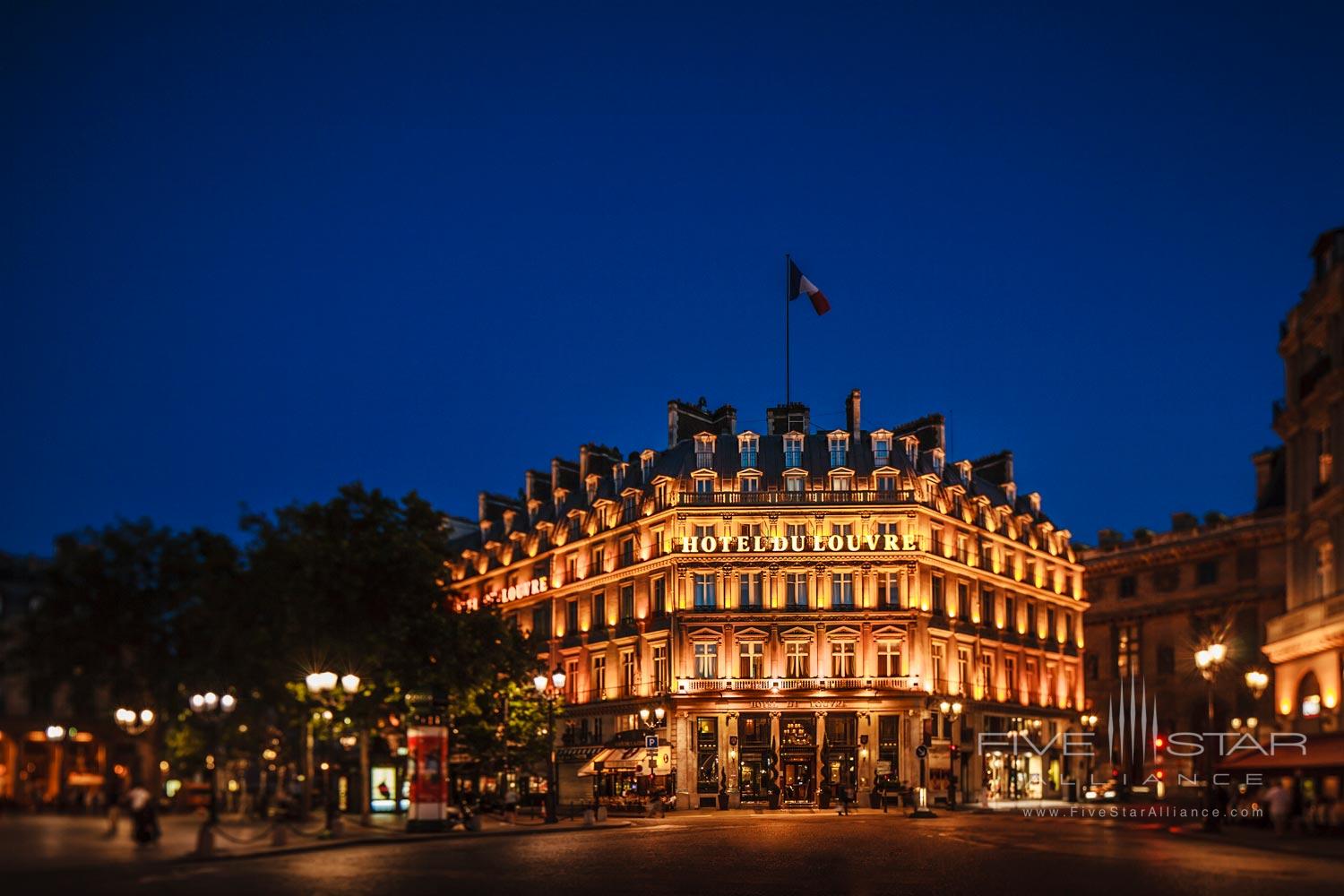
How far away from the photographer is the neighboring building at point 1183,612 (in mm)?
84312

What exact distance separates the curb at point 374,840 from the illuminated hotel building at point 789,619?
22027 mm

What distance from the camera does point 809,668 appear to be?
73.9 m

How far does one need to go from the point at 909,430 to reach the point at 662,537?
58.3 ft

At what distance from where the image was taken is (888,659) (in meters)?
74.2

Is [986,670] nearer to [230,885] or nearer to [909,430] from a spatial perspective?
[909,430]

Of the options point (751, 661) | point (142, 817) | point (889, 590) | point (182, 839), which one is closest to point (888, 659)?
point (889, 590)

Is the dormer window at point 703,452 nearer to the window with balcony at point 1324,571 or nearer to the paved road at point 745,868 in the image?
the window with balcony at point 1324,571

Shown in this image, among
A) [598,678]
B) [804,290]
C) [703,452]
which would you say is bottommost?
[598,678]

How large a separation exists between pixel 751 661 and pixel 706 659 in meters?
2.39

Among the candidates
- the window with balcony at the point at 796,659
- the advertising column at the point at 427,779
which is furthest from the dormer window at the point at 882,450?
the advertising column at the point at 427,779

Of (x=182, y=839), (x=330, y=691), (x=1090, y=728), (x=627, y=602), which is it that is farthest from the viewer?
(x=1090, y=728)

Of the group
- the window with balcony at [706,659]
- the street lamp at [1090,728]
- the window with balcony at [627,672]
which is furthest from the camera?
the street lamp at [1090,728]

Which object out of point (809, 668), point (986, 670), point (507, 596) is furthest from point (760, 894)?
point (507, 596)

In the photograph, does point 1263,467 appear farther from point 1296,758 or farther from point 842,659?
point 1296,758
